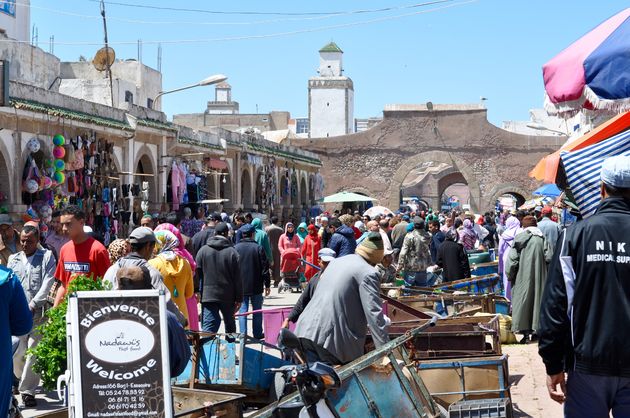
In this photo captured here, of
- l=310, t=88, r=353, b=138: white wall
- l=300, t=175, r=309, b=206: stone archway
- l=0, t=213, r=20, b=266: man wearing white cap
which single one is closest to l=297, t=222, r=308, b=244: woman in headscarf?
l=0, t=213, r=20, b=266: man wearing white cap

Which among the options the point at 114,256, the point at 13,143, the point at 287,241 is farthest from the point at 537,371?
the point at 13,143

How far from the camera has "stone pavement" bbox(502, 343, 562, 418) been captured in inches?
305

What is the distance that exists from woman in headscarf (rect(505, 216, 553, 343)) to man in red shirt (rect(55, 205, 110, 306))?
16.5 feet

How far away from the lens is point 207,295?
974cm

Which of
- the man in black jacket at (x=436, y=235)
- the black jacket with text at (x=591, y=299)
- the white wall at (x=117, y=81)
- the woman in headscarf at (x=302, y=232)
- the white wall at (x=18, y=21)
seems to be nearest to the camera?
the black jacket with text at (x=591, y=299)

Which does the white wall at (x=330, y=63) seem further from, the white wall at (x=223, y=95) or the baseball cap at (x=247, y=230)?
the baseball cap at (x=247, y=230)

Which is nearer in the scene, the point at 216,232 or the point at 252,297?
the point at 216,232

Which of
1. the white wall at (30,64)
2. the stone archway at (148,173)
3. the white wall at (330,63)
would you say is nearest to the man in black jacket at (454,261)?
the stone archway at (148,173)

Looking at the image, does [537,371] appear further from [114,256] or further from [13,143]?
[13,143]

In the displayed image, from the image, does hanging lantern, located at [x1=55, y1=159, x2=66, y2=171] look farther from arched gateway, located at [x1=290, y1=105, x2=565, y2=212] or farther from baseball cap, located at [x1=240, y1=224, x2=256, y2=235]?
arched gateway, located at [x1=290, y1=105, x2=565, y2=212]

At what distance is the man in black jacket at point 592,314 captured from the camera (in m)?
4.01

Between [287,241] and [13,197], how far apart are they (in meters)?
4.73

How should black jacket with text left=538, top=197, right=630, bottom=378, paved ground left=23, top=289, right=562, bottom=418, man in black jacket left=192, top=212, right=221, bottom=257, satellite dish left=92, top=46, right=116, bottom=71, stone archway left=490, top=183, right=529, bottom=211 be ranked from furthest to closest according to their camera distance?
stone archway left=490, top=183, right=529, bottom=211, satellite dish left=92, top=46, right=116, bottom=71, man in black jacket left=192, top=212, right=221, bottom=257, paved ground left=23, top=289, right=562, bottom=418, black jacket with text left=538, top=197, right=630, bottom=378

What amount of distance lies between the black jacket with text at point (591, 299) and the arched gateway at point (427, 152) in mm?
45650
